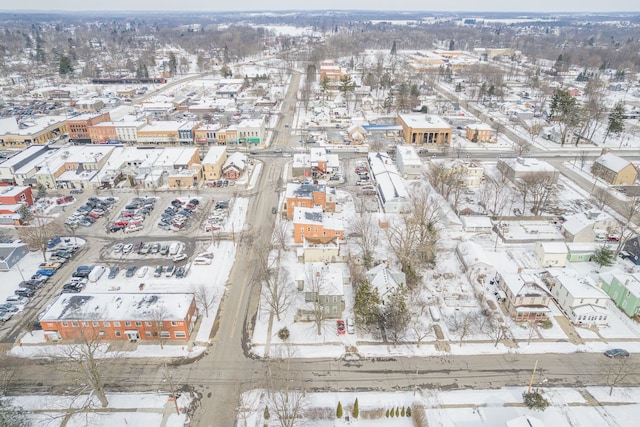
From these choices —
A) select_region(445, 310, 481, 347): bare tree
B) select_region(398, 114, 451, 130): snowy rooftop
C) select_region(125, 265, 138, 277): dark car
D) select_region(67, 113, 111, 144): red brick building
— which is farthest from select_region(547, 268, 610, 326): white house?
select_region(67, 113, 111, 144): red brick building

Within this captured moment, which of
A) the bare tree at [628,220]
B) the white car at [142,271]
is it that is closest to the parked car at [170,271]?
the white car at [142,271]

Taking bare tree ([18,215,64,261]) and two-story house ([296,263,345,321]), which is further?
bare tree ([18,215,64,261])

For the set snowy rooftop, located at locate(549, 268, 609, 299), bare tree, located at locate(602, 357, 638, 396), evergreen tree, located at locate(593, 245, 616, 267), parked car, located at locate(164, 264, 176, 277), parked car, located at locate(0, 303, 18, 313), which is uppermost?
snowy rooftop, located at locate(549, 268, 609, 299)

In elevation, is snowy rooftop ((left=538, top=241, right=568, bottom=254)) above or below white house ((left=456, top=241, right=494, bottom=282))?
above

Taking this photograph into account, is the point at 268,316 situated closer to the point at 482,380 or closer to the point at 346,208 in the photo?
the point at 482,380

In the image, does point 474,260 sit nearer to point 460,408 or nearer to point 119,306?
point 460,408

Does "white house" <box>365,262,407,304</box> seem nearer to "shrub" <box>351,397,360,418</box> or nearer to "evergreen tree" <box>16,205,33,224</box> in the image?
"shrub" <box>351,397,360,418</box>
